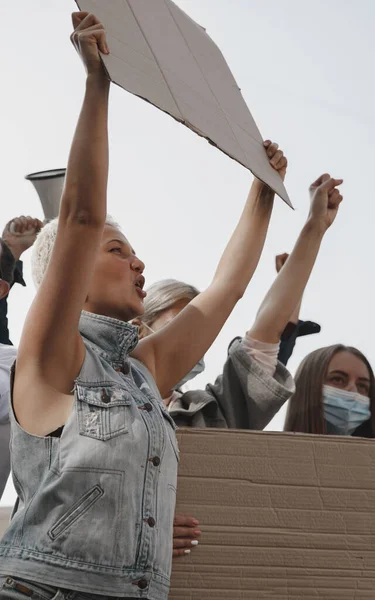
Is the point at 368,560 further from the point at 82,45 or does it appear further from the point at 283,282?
the point at 82,45

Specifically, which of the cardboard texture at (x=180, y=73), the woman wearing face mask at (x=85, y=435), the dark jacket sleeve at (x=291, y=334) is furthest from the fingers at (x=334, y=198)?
the woman wearing face mask at (x=85, y=435)

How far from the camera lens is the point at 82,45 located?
54.5 inches

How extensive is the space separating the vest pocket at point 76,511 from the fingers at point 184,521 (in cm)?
34

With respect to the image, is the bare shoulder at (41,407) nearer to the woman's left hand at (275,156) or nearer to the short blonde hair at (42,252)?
the short blonde hair at (42,252)

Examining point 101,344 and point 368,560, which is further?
point 368,560

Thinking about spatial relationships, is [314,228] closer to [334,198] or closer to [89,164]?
[334,198]

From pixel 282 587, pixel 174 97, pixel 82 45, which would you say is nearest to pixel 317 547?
pixel 282 587

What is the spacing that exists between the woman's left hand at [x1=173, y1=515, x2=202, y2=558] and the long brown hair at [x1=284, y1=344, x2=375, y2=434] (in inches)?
35.4

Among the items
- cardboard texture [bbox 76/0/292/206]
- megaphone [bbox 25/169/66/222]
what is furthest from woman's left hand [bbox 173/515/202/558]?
megaphone [bbox 25/169/66/222]

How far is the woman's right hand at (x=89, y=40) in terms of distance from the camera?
4.54 feet

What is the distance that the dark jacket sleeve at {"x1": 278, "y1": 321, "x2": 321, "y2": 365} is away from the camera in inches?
108

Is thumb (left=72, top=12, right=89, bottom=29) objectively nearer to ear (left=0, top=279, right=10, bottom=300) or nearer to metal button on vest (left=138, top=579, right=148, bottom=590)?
metal button on vest (left=138, top=579, right=148, bottom=590)

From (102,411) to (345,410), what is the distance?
1.35 metres

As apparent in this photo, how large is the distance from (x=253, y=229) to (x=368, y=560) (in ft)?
2.47
